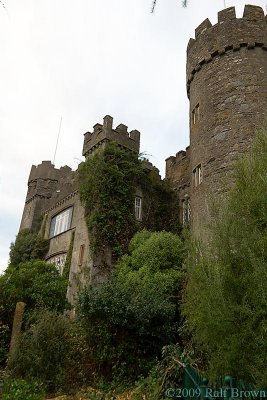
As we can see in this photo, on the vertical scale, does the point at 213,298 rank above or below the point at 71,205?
below

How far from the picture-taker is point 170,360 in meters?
8.23

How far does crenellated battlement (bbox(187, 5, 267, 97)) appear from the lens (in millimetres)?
15348

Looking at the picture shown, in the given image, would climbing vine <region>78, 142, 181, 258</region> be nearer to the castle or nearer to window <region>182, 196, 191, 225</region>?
the castle

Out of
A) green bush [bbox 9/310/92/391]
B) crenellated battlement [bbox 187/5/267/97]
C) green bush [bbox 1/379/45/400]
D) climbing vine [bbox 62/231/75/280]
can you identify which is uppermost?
crenellated battlement [bbox 187/5/267/97]

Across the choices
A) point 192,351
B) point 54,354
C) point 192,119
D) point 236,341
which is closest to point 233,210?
point 236,341

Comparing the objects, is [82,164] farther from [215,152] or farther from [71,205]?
[215,152]

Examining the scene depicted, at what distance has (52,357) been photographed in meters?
10.3

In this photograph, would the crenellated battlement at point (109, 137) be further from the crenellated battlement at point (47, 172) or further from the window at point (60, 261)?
the crenellated battlement at point (47, 172)

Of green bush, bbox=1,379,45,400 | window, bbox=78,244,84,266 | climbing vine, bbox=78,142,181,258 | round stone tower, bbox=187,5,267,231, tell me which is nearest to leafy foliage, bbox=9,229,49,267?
window, bbox=78,244,84,266

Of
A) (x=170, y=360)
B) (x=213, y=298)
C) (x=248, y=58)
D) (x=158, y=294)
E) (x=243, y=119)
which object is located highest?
(x=248, y=58)

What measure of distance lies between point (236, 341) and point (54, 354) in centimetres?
621

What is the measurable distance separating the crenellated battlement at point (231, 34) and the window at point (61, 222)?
10.1 metres

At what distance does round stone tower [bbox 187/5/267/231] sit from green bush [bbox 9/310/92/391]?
230 inches

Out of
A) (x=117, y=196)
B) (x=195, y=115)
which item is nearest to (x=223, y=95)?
(x=195, y=115)
